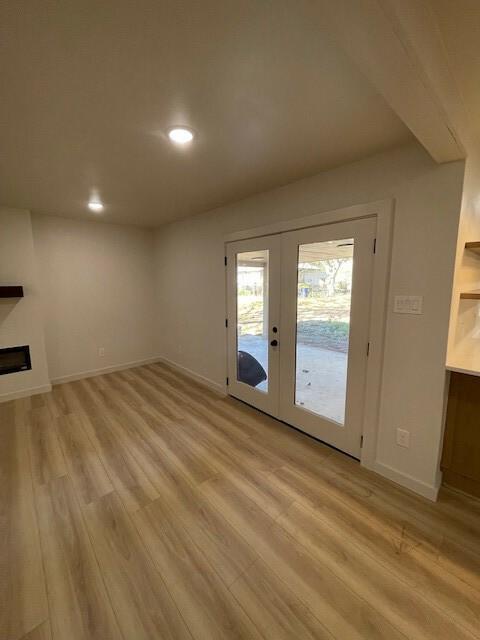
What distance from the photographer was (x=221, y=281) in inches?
138

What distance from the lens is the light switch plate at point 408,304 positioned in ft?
6.15

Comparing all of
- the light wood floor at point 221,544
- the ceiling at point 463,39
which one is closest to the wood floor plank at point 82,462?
the light wood floor at point 221,544

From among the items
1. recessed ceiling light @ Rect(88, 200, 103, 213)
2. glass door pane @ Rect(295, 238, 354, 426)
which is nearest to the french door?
glass door pane @ Rect(295, 238, 354, 426)

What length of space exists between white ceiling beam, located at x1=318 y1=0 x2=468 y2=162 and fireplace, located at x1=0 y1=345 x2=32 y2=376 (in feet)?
14.7

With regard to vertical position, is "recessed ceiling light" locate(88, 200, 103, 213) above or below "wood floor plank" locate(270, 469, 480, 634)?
above

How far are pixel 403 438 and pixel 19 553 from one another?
102 inches

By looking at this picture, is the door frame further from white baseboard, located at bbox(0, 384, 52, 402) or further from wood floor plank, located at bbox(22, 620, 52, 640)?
white baseboard, located at bbox(0, 384, 52, 402)

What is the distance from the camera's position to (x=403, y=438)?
204 cm

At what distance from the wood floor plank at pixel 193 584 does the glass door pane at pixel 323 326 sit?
1523mm

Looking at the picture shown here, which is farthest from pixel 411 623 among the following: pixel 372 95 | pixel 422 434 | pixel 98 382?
pixel 98 382

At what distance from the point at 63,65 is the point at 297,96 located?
1.08m

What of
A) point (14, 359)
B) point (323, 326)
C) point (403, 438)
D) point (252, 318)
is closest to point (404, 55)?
point (323, 326)

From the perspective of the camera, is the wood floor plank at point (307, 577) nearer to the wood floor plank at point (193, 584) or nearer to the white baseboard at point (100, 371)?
the wood floor plank at point (193, 584)

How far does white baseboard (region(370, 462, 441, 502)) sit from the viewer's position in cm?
194
